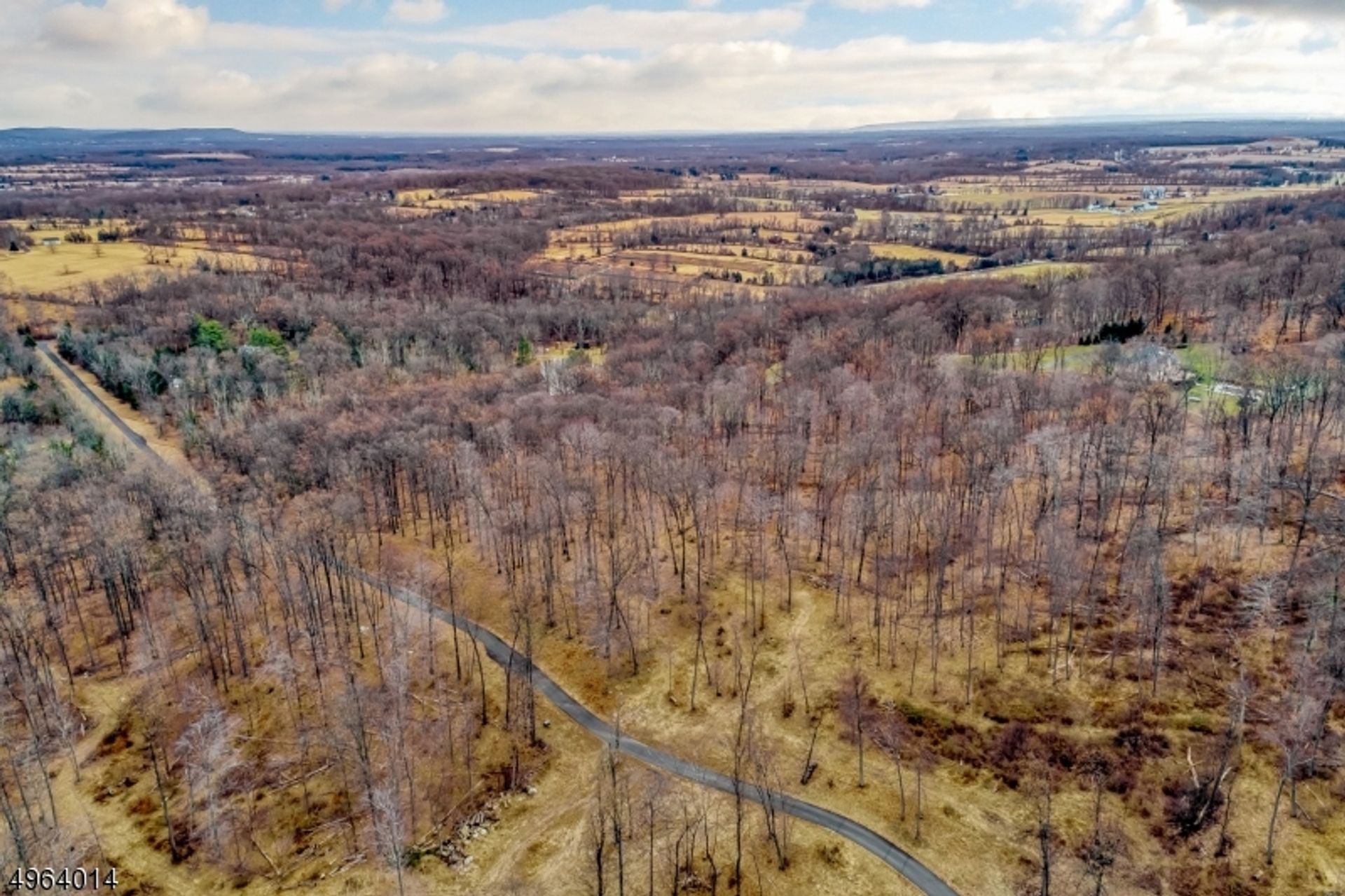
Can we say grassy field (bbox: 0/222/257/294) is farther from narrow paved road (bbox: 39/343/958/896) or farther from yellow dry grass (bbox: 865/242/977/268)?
narrow paved road (bbox: 39/343/958/896)

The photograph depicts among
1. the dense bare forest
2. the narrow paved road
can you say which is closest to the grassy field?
the dense bare forest

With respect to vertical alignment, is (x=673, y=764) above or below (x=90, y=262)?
below

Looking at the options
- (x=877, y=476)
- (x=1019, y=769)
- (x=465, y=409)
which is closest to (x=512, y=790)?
(x=1019, y=769)

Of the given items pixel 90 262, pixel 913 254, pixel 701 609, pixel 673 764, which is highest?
pixel 90 262

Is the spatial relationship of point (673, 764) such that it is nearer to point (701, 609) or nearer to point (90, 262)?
point (701, 609)

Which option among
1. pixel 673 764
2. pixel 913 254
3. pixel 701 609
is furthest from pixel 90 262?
pixel 673 764

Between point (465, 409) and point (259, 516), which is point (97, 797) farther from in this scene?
point (465, 409)
